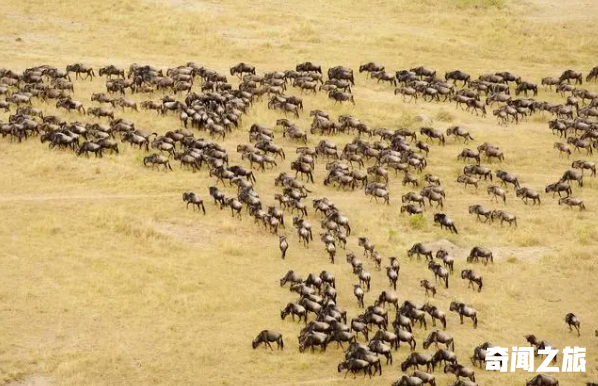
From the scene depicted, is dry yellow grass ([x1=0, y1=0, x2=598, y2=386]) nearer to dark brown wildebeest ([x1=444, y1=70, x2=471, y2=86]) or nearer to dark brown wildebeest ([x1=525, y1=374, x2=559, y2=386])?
dark brown wildebeest ([x1=525, y1=374, x2=559, y2=386])

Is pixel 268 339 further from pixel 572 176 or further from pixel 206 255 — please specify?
pixel 572 176

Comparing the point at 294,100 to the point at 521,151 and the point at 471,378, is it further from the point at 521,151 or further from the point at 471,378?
the point at 471,378

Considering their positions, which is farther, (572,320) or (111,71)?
(111,71)

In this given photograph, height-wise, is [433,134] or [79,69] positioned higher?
[79,69]

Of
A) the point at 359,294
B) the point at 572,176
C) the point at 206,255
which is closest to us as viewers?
the point at 359,294

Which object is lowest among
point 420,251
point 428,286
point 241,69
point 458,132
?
point 428,286

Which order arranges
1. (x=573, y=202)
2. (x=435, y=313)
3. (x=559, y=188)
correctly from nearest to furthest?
1. (x=435, y=313)
2. (x=573, y=202)
3. (x=559, y=188)

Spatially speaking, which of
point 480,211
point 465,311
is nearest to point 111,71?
point 480,211
